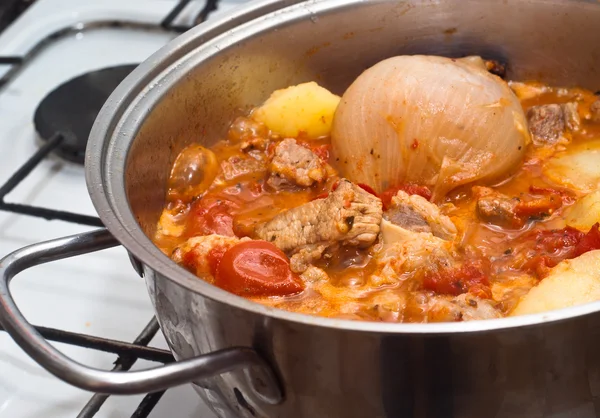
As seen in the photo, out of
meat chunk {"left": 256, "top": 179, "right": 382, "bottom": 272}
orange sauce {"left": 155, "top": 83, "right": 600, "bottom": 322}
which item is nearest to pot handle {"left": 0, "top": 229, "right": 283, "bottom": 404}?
orange sauce {"left": 155, "top": 83, "right": 600, "bottom": 322}

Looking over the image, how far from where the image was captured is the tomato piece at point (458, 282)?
4.47ft

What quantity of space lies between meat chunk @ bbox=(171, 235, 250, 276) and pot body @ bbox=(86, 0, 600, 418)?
0.12 metres

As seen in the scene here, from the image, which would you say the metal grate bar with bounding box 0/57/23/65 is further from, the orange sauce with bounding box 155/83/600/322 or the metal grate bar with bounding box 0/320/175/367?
the metal grate bar with bounding box 0/320/175/367

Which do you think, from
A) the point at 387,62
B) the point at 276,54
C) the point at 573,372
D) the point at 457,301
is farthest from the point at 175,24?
the point at 573,372

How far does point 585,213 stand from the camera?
152 cm

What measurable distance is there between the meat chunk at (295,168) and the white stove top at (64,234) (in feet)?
1.43

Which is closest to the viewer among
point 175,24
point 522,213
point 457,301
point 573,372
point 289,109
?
point 573,372

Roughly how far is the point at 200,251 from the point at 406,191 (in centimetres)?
51

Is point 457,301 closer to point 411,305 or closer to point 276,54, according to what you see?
point 411,305

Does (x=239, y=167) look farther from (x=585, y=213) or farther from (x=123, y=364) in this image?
(x=585, y=213)

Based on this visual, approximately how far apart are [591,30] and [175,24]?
4.65 feet

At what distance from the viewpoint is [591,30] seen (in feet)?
6.22

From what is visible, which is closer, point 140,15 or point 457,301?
point 457,301

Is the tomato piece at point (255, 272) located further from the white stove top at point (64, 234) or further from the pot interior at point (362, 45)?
the pot interior at point (362, 45)
